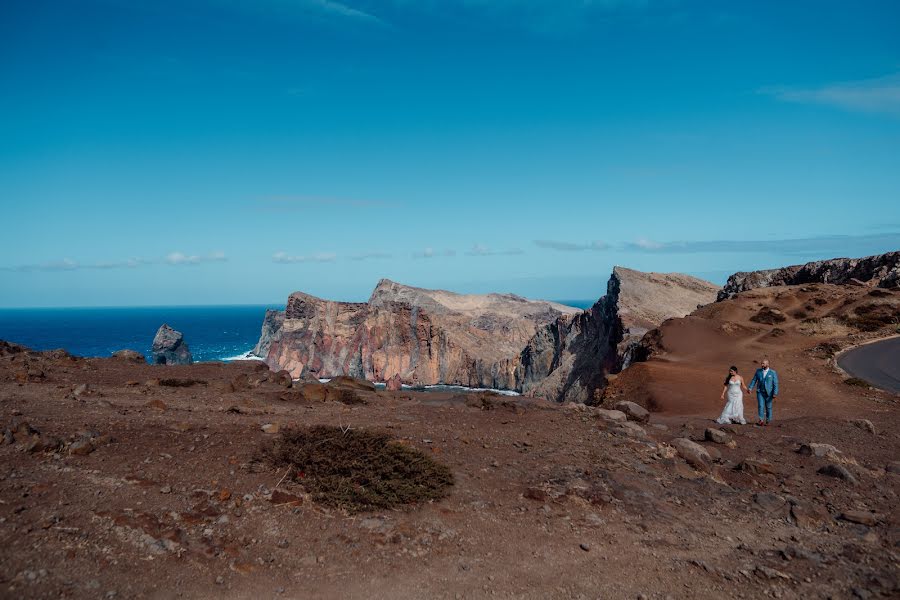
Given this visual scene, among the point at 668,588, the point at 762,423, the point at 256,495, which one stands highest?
the point at 256,495

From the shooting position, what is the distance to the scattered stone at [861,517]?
9117 millimetres

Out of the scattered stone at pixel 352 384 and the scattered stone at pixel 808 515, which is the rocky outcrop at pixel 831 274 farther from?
the scattered stone at pixel 808 515

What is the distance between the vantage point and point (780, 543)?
832cm

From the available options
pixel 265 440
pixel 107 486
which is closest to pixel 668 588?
pixel 265 440

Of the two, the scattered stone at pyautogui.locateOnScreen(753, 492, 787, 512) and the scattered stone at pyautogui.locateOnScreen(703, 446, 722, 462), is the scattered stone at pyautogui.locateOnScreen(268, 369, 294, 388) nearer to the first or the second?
the scattered stone at pyautogui.locateOnScreen(703, 446, 722, 462)

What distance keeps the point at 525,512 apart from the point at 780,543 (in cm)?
380

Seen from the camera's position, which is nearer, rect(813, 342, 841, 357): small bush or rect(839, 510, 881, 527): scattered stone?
rect(839, 510, 881, 527): scattered stone

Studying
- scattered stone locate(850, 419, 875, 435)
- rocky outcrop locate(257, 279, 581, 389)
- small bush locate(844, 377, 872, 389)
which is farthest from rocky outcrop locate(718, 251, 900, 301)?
rocky outcrop locate(257, 279, 581, 389)

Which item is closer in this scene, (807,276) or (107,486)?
(107,486)

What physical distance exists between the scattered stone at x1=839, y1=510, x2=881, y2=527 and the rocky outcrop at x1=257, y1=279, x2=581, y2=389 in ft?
289

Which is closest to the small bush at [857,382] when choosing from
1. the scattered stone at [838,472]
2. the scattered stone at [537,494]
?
the scattered stone at [838,472]

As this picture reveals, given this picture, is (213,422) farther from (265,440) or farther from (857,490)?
(857,490)

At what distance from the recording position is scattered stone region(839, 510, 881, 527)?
912cm

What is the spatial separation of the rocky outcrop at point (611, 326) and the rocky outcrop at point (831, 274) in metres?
8.21
